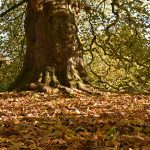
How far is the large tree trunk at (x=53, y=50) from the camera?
1051 cm

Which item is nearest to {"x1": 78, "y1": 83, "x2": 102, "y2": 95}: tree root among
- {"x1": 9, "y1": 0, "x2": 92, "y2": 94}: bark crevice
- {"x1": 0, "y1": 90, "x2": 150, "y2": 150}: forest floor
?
{"x1": 9, "y1": 0, "x2": 92, "y2": 94}: bark crevice

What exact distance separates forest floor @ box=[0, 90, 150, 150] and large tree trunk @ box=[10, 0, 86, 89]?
81 cm

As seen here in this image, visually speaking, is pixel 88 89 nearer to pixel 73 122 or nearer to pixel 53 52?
pixel 53 52

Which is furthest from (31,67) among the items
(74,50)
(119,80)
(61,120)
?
(119,80)

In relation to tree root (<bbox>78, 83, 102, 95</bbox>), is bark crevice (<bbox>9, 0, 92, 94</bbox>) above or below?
above

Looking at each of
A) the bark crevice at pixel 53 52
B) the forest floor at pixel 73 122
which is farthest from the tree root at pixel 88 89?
the forest floor at pixel 73 122

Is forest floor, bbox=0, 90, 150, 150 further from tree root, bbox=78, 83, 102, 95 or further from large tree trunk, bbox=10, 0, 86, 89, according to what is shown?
large tree trunk, bbox=10, 0, 86, 89

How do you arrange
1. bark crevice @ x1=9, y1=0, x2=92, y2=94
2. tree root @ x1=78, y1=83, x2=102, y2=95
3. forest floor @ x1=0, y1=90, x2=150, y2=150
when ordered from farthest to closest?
bark crevice @ x1=9, y1=0, x2=92, y2=94 → tree root @ x1=78, y1=83, x2=102, y2=95 → forest floor @ x1=0, y1=90, x2=150, y2=150

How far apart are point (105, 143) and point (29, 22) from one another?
294 inches

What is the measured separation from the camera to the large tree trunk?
10.5 meters

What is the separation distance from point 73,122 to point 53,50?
15.1ft

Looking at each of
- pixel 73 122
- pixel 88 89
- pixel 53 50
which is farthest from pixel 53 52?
pixel 73 122

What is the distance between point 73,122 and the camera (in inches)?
251

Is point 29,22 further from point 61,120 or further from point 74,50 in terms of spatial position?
point 61,120
